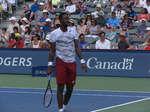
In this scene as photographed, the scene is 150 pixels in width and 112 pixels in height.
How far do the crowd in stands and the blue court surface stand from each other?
4780mm

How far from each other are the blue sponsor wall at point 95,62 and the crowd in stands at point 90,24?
2.77ft

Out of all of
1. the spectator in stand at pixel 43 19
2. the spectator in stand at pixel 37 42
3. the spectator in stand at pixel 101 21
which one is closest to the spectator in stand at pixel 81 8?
the spectator in stand at pixel 101 21

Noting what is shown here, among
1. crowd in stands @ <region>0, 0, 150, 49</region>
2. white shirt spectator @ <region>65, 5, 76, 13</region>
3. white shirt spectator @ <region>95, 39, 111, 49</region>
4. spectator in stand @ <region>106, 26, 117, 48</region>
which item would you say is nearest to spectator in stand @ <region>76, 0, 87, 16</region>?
crowd in stands @ <region>0, 0, 150, 49</region>

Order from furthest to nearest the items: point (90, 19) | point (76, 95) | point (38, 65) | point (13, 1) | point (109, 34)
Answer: point (13, 1), point (90, 19), point (109, 34), point (38, 65), point (76, 95)

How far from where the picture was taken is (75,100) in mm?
11844

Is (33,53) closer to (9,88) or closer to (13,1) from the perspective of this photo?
(9,88)

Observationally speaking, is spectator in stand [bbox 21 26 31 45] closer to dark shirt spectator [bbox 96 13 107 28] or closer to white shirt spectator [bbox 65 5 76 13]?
white shirt spectator [bbox 65 5 76 13]

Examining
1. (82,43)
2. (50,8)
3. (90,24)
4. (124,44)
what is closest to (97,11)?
(90,24)

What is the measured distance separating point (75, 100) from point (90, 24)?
8879mm

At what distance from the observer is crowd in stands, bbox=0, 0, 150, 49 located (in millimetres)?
18622

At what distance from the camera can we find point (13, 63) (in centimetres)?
1805

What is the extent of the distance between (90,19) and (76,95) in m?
8.19

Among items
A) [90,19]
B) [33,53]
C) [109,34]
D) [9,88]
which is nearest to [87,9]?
[90,19]

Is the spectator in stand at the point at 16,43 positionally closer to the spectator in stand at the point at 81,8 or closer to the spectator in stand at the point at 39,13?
the spectator in stand at the point at 39,13
